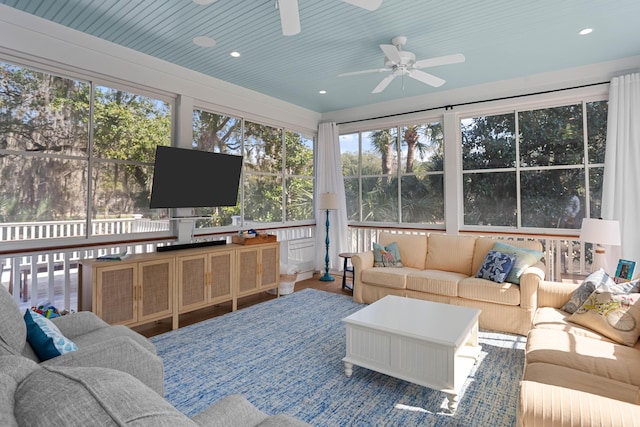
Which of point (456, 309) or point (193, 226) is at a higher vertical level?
point (193, 226)

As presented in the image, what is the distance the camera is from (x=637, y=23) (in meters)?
3.12

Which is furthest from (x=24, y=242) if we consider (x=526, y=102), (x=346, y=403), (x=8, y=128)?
(x=526, y=102)

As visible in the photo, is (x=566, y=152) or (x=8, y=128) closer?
(x=8, y=128)

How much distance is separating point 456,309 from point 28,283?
12.6 ft

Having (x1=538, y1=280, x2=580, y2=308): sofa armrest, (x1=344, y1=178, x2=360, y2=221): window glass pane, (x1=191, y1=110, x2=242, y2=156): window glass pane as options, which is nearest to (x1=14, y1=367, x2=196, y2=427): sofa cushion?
(x1=538, y1=280, x2=580, y2=308): sofa armrest

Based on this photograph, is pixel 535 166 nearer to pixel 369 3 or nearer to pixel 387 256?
pixel 387 256

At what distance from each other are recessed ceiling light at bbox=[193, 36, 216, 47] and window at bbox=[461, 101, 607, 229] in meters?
3.59

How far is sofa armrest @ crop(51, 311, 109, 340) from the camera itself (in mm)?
2125

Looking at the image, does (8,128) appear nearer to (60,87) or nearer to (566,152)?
(60,87)

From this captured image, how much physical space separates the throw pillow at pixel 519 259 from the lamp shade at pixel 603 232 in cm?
48

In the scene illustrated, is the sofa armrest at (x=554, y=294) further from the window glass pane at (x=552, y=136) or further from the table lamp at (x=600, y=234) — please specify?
the window glass pane at (x=552, y=136)

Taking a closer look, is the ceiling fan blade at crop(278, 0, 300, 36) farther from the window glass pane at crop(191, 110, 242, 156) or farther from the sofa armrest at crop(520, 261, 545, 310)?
the sofa armrest at crop(520, 261, 545, 310)

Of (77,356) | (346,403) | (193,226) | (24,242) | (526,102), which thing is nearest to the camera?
(77,356)

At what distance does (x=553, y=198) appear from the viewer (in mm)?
4434
